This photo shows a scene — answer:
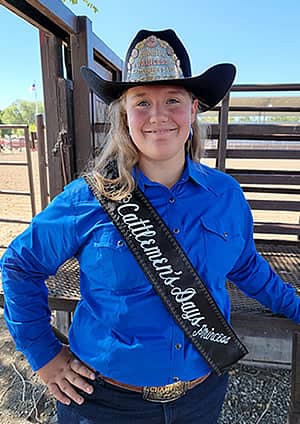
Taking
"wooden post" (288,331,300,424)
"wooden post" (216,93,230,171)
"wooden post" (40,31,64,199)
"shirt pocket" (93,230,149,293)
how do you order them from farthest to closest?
"wooden post" (216,93,230,171)
"wooden post" (40,31,64,199)
"wooden post" (288,331,300,424)
"shirt pocket" (93,230,149,293)

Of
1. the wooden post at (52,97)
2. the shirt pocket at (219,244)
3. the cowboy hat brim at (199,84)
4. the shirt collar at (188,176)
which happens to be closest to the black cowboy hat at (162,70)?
the cowboy hat brim at (199,84)

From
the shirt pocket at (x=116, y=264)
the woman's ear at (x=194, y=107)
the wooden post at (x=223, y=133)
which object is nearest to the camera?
the shirt pocket at (x=116, y=264)

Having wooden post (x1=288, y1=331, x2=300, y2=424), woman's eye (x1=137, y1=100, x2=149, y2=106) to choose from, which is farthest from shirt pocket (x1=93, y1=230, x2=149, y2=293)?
wooden post (x1=288, y1=331, x2=300, y2=424)

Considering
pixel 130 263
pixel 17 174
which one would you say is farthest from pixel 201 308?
pixel 17 174

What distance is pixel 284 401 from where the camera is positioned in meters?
2.54

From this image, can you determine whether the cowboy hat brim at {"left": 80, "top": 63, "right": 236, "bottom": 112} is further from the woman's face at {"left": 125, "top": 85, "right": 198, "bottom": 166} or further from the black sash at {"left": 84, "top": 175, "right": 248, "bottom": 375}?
the black sash at {"left": 84, "top": 175, "right": 248, "bottom": 375}

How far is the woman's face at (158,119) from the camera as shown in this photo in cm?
106

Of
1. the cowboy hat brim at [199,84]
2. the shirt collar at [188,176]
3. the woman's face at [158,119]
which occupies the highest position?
the cowboy hat brim at [199,84]

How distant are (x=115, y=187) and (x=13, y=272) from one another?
0.39m

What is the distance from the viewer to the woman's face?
1.06 metres

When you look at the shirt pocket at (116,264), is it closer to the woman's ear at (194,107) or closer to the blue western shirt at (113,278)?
the blue western shirt at (113,278)

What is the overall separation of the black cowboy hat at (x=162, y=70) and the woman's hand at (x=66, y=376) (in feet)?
2.87

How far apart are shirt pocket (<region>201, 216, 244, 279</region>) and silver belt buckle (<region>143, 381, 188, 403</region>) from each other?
1.15 ft

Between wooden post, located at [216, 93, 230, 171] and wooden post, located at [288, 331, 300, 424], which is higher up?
wooden post, located at [216, 93, 230, 171]
